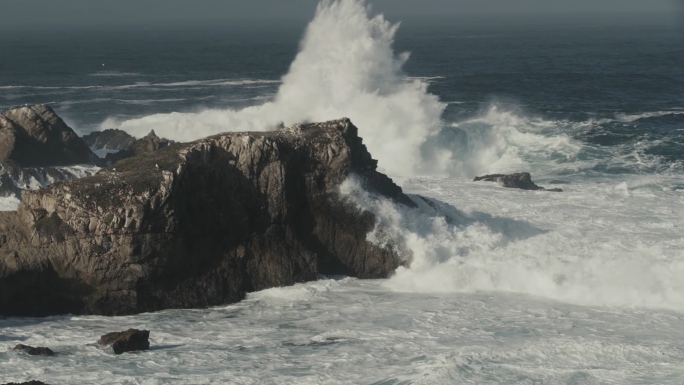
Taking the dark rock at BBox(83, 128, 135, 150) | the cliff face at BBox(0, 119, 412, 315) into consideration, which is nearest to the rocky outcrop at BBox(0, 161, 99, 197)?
the dark rock at BBox(83, 128, 135, 150)

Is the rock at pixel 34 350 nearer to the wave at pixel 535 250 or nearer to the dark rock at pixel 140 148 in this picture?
the wave at pixel 535 250

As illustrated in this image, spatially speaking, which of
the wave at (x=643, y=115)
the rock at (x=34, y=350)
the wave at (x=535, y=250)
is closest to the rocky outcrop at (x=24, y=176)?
the wave at (x=535, y=250)

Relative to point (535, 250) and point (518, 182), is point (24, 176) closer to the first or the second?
point (535, 250)

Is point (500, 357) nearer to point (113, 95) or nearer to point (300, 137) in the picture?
point (300, 137)

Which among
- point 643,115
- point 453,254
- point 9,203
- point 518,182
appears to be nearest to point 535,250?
point 453,254

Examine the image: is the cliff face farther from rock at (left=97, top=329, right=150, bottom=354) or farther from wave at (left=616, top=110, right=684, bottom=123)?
wave at (left=616, top=110, right=684, bottom=123)

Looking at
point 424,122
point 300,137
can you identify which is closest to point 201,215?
point 300,137
